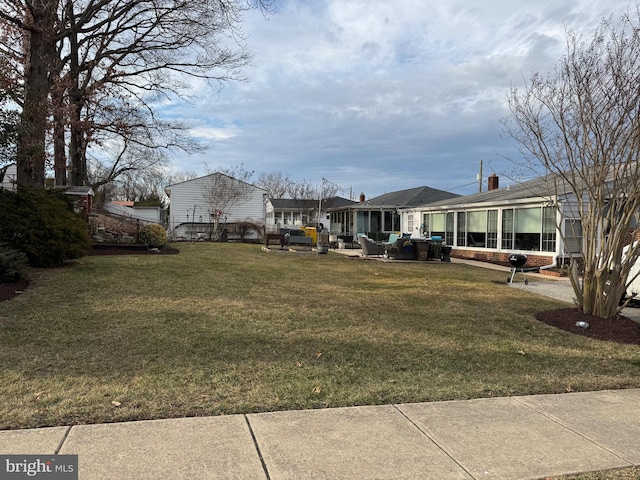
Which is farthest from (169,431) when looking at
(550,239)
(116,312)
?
(550,239)

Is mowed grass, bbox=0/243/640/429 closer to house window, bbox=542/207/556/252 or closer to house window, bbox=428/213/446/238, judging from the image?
house window, bbox=542/207/556/252

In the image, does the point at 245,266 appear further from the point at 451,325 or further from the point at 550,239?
the point at 550,239

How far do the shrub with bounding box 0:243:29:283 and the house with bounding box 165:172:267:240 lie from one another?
82.5ft

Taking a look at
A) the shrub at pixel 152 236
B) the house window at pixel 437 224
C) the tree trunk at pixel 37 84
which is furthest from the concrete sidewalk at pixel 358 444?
the house window at pixel 437 224

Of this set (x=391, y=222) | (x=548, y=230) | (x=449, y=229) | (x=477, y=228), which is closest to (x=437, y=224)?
(x=449, y=229)

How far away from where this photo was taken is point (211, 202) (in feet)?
113

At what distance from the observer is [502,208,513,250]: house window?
687 inches

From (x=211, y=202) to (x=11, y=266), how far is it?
26.5 metres

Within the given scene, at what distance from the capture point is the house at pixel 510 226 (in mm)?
15273

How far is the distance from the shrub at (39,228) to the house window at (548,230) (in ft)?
47.5

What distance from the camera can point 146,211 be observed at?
40.6m

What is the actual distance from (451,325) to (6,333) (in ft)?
19.0

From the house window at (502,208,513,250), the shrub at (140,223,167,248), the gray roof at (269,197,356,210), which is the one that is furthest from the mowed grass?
the gray roof at (269,197,356,210)

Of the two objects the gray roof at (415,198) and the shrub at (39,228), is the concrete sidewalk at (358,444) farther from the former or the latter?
the gray roof at (415,198)
